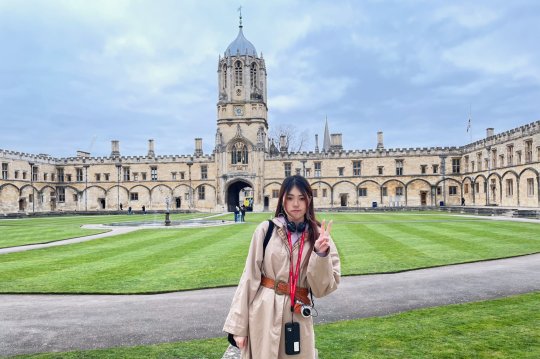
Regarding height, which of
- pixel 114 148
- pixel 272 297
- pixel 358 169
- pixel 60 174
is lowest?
pixel 272 297

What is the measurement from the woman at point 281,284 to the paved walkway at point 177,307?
9.42 feet

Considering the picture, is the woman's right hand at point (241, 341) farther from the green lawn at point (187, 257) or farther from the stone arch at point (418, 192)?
the stone arch at point (418, 192)

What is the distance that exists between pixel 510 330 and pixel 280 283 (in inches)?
182

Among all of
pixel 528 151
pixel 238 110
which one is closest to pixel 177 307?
pixel 528 151

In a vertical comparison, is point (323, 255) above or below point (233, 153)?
below

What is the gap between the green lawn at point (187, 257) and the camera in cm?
1016

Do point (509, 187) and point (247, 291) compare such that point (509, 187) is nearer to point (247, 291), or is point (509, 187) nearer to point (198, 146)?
point (198, 146)

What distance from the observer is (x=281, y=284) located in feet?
11.6

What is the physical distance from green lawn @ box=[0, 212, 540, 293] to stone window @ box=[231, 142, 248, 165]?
35921 millimetres

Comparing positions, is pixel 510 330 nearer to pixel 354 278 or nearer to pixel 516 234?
pixel 354 278

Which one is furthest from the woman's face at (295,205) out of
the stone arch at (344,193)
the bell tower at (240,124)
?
the stone arch at (344,193)

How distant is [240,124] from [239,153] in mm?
3686

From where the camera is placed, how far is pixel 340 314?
752 centimetres

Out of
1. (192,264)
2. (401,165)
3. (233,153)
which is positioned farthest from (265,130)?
(192,264)
